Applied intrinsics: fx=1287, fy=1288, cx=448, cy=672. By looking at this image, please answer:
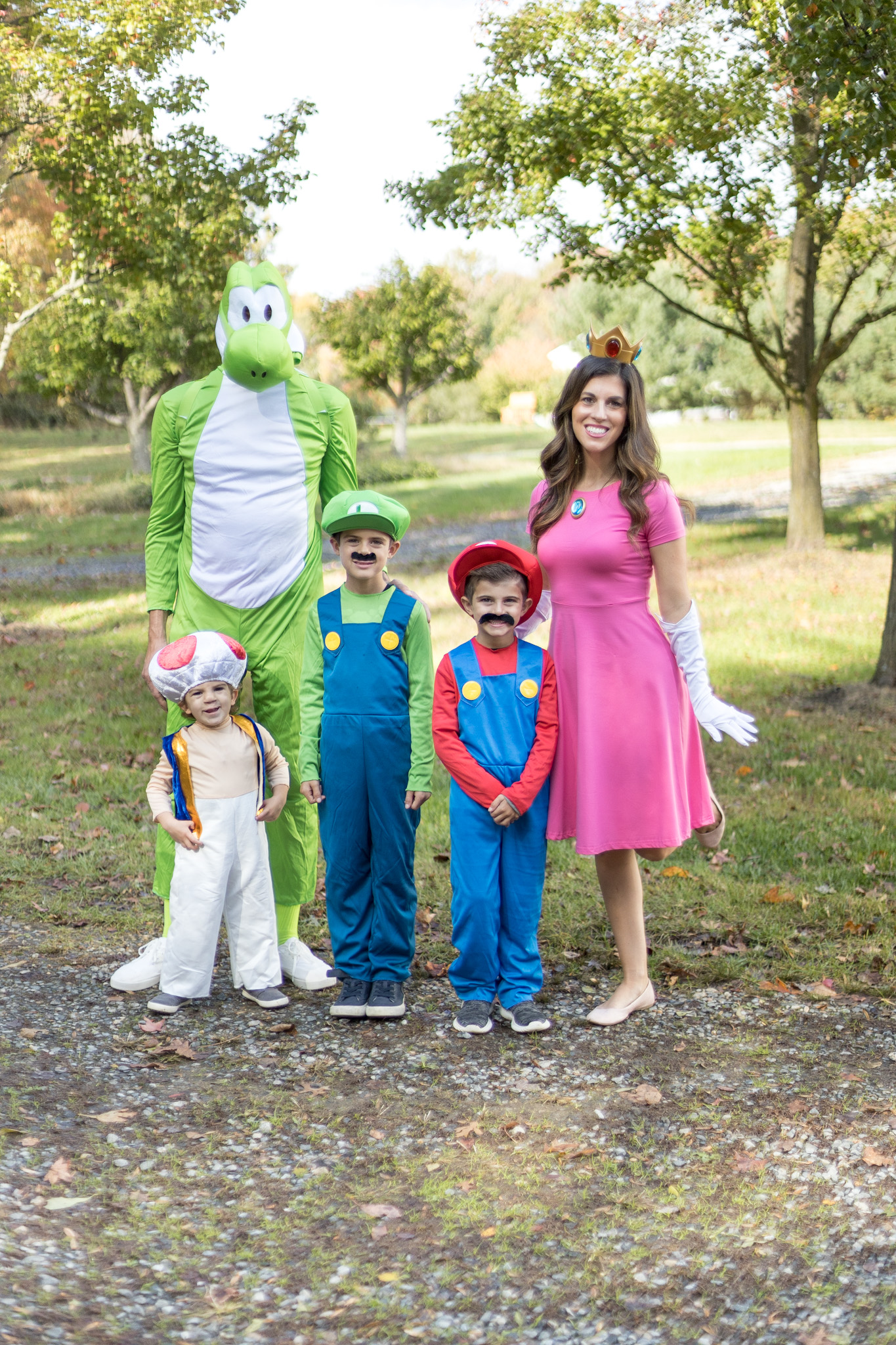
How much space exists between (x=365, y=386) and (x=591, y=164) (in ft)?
78.3

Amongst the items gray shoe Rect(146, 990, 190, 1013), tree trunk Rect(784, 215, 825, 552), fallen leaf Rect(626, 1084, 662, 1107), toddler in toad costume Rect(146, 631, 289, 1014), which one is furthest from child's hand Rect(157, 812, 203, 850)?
tree trunk Rect(784, 215, 825, 552)

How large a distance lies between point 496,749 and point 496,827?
0.80 ft

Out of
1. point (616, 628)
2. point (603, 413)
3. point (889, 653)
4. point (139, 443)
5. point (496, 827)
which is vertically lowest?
point (889, 653)

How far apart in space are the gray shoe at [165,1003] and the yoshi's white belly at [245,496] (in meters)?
1.30

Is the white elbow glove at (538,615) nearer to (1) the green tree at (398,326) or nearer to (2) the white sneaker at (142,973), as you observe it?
(2) the white sneaker at (142,973)

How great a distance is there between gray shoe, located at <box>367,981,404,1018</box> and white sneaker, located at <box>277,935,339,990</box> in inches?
11.8

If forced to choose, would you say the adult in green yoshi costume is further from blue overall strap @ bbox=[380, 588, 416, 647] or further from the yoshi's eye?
blue overall strap @ bbox=[380, 588, 416, 647]

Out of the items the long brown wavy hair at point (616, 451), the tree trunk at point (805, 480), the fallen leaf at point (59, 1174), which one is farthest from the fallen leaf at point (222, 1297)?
the tree trunk at point (805, 480)

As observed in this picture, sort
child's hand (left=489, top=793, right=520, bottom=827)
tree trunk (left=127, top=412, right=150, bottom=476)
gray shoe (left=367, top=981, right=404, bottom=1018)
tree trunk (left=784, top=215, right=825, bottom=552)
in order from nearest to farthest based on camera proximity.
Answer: child's hand (left=489, top=793, right=520, bottom=827) < gray shoe (left=367, top=981, right=404, bottom=1018) < tree trunk (left=784, top=215, right=825, bottom=552) < tree trunk (left=127, top=412, right=150, bottom=476)

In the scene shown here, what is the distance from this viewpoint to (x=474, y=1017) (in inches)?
160

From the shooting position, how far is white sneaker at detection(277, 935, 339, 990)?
444cm

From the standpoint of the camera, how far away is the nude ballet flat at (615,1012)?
4.17 m

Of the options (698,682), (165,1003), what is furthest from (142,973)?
(698,682)

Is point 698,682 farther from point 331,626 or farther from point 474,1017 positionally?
point 474,1017
